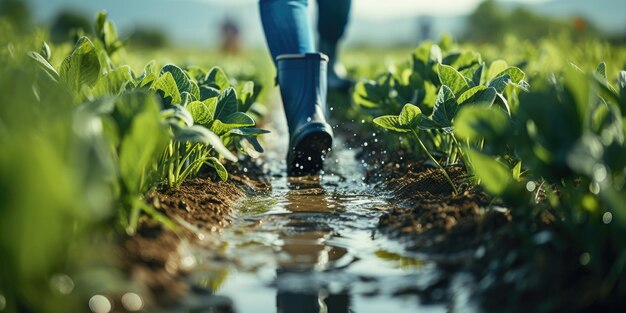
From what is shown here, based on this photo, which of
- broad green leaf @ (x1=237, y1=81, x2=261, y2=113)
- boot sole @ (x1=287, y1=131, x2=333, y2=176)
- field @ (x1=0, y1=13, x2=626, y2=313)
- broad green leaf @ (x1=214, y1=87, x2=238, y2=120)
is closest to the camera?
field @ (x1=0, y1=13, x2=626, y2=313)

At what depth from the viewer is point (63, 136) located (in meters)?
1.34

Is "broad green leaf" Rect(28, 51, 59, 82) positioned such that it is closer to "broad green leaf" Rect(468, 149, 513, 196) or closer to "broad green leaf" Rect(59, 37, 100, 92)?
"broad green leaf" Rect(59, 37, 100, 92)

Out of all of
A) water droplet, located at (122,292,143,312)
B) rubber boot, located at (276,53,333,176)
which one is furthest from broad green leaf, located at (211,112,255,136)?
water droplet, located at (122,292,143,312)

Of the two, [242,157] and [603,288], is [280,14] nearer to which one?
[242,157]

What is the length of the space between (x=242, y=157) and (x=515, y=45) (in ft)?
16.7

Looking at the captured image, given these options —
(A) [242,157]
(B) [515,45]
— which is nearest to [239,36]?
(B) [515,45]

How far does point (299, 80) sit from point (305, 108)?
0.14 meters

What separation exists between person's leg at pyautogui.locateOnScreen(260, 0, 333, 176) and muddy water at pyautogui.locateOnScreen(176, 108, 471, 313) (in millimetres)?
545

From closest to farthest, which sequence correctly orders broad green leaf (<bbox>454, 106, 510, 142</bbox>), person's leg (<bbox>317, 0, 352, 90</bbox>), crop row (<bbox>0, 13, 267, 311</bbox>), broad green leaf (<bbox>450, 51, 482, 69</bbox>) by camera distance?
crop row (<bbox>0, 13, 267, 311</bbox>) → broad green leaf (<bbox>454, 106, 510, 142</bbox>) → broad green leaf (<bbox>450, 51, 482, 69</bbox>) → person's leg (<bbox>317, 0, 352, 90</bbox>)

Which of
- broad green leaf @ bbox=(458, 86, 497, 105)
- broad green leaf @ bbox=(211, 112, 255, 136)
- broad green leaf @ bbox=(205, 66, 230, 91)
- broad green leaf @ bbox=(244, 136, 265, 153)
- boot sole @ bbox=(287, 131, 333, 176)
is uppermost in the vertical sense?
broad green leaf @ bbox=(458, 86, 497, 105)

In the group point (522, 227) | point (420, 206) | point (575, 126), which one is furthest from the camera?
point (420, 206)

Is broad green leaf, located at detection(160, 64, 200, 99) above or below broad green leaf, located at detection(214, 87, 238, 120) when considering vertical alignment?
above

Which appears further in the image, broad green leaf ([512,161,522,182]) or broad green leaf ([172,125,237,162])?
broad green leaf ([512,161,522,182])

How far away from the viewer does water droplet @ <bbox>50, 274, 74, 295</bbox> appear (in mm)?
1322
